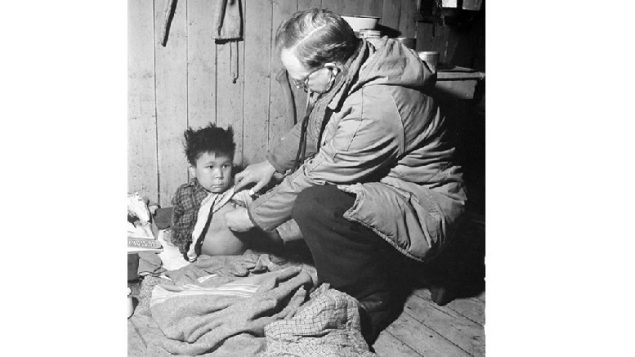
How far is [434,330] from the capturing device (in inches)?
40.7

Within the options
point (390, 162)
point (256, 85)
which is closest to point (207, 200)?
point (256, 85)

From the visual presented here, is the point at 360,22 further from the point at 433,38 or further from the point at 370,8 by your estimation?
the point at 433,38

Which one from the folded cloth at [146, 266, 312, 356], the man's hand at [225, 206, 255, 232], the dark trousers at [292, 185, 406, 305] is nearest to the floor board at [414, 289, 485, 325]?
the dark trousers at [292, 185, 406, 305]

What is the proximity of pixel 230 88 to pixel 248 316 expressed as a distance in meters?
0.47

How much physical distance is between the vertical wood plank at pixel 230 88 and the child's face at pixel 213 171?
4 cm

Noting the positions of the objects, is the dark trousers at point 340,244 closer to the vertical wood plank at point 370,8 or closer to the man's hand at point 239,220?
the man's hand at point 239,220

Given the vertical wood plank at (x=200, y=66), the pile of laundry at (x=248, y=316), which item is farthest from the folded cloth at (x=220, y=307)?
the vertical wood plank at (x=200, y=66)

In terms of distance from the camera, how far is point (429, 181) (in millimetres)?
1061
